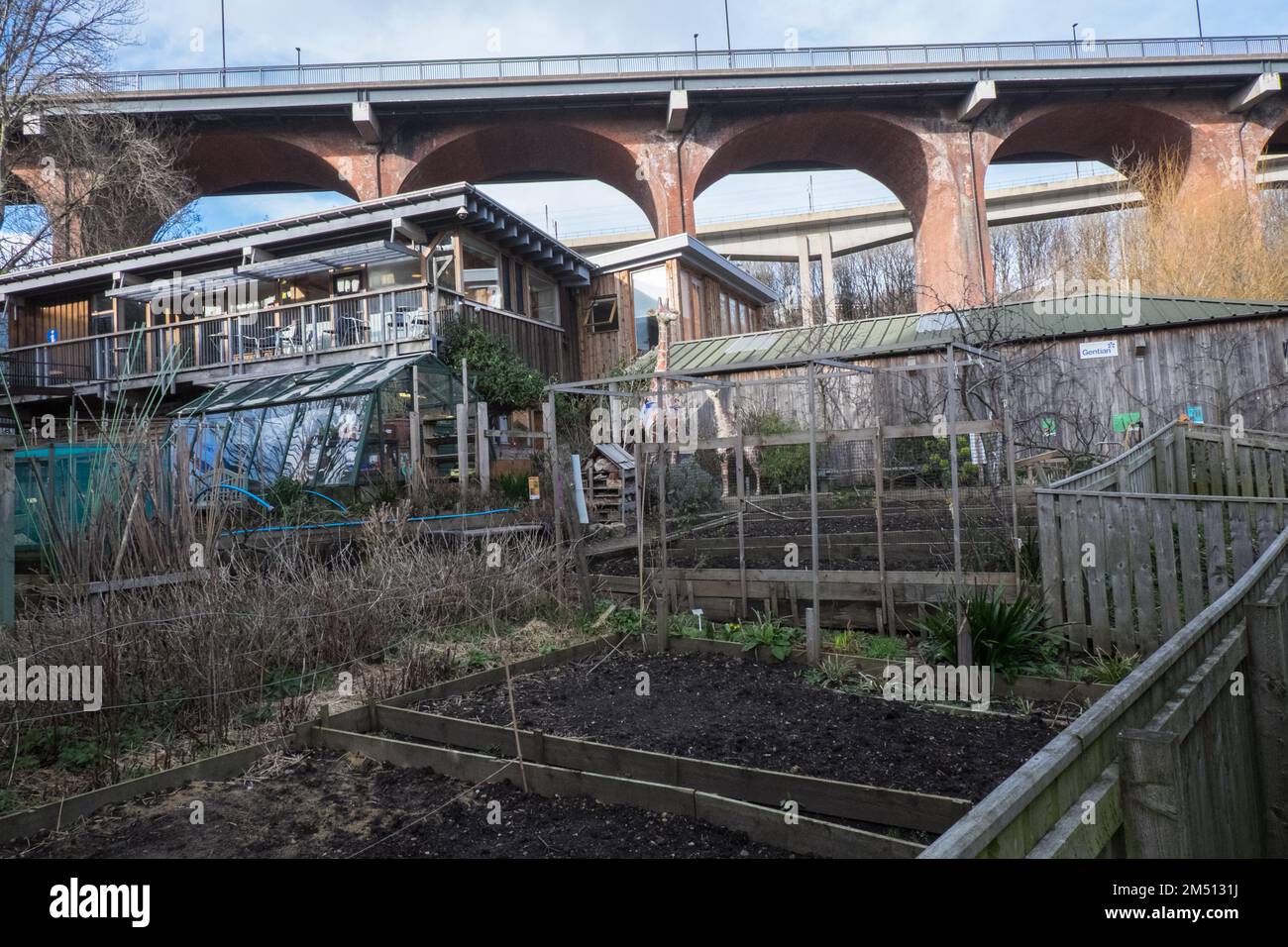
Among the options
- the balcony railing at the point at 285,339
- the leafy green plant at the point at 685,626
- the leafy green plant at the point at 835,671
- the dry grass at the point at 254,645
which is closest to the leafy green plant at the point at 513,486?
the dry grass at the point at 254,645

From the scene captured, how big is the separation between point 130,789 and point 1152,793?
15.4 ft

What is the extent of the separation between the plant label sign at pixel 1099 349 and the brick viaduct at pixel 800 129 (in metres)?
11.4

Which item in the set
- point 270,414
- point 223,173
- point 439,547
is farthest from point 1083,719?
point 223,173

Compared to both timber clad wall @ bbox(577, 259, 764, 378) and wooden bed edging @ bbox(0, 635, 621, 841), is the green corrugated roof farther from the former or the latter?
wooden bed edging @ bbox(0, 635, 621, 841)

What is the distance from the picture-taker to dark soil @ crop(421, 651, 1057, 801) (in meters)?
4.46

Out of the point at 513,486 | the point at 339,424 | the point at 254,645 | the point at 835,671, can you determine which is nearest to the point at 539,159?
the point at 339,424

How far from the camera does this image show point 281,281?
75.9 ft

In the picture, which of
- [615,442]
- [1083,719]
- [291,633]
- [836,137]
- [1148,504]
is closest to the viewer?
[1083,719]

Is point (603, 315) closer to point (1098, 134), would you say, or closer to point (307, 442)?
point (307, 442)

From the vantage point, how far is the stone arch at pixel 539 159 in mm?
28188
